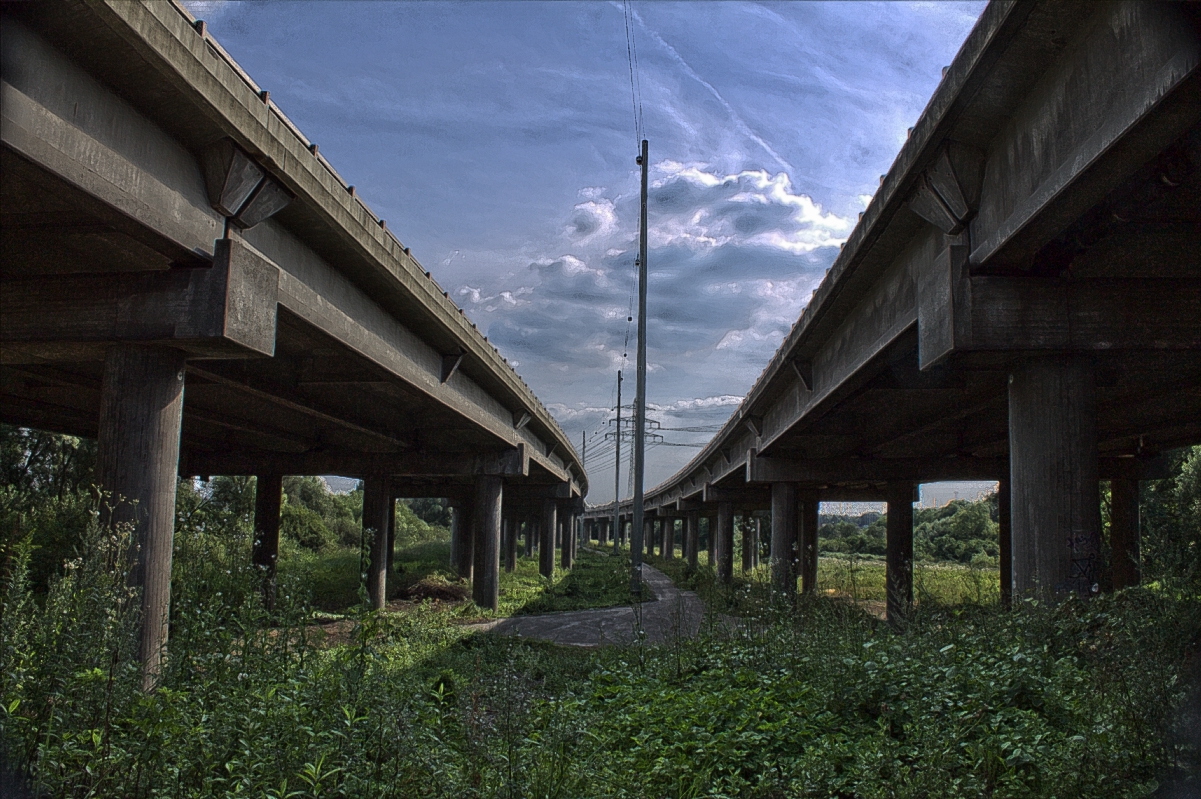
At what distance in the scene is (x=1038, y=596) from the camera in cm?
644

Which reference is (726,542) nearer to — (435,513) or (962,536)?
(962,536)

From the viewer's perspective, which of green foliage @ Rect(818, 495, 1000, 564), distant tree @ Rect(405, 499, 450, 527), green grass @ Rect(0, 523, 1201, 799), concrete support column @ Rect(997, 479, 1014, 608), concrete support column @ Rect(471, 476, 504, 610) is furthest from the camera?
distant tree @ Rect(405, 499, 450, 527)

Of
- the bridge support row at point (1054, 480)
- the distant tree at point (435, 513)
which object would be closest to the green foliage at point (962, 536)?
the bridge support row at point (1054, 480)

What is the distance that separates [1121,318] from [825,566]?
1804 inches

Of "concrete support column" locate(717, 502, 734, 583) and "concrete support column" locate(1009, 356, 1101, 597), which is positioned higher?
"concrete support column" locate(1009, 356, 1101, 597)

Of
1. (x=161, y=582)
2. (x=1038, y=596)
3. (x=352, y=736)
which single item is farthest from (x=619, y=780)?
(x=161, y=582)

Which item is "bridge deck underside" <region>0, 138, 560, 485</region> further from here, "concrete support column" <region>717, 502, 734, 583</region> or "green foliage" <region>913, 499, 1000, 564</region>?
"green foliage" <region>913, 499, 1000, 564</region>

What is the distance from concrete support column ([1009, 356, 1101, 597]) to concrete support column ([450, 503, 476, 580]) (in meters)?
25.0

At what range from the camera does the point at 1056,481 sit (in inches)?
278

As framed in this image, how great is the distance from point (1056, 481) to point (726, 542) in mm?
24948

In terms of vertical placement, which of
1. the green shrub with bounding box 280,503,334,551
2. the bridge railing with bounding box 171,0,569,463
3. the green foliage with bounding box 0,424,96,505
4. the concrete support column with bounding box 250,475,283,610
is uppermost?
the bridge railing with bounding box 171,0,569,463

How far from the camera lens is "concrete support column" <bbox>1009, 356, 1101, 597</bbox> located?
22.7 ft

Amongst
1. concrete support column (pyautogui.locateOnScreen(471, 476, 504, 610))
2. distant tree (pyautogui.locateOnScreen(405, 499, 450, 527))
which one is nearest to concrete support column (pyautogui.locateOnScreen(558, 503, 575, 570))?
concrete support column (pyautogui.locateOnScreen(471, 476, 504, 610))

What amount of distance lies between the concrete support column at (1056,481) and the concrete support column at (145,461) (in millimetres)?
7101
